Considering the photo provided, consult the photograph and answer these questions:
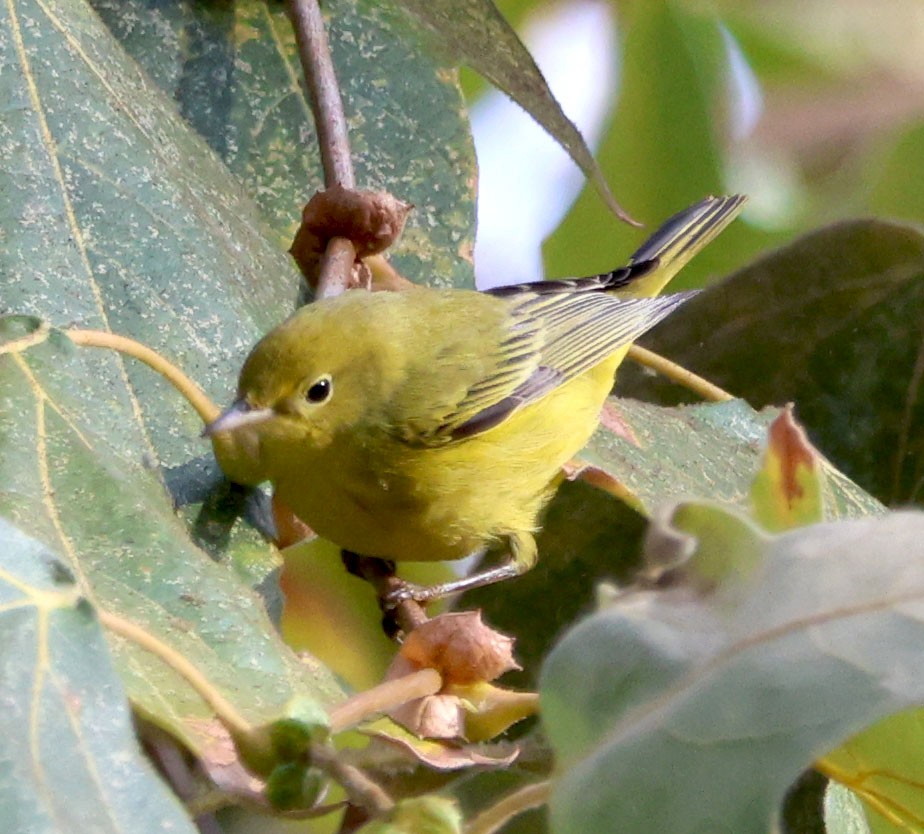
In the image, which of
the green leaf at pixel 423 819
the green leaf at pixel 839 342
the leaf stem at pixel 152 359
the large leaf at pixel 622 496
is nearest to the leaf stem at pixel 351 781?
the green leaf at pixel 423 819

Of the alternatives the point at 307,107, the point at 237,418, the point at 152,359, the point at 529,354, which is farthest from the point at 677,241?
the point at 152,359

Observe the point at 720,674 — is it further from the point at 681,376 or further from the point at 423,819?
the point at 681,376

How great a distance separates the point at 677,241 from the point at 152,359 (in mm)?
1819

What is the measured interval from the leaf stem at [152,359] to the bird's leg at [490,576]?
54 centimetres

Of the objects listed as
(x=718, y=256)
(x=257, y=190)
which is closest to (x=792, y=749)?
(x=257, y=190)

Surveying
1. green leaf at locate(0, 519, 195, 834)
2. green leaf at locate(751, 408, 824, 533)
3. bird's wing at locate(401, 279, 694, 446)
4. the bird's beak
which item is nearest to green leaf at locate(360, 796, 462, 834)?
green leaf at locate(0, 519, 195, 834)

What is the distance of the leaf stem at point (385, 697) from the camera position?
1.22 m

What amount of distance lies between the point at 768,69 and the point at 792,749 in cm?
265

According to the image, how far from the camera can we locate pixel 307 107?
2.57m

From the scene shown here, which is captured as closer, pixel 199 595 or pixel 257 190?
pixel 199 595

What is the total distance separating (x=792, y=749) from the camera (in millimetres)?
986

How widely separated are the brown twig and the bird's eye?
0.19m

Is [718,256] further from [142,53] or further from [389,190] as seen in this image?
[142,53]

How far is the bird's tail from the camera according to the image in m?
3.19
